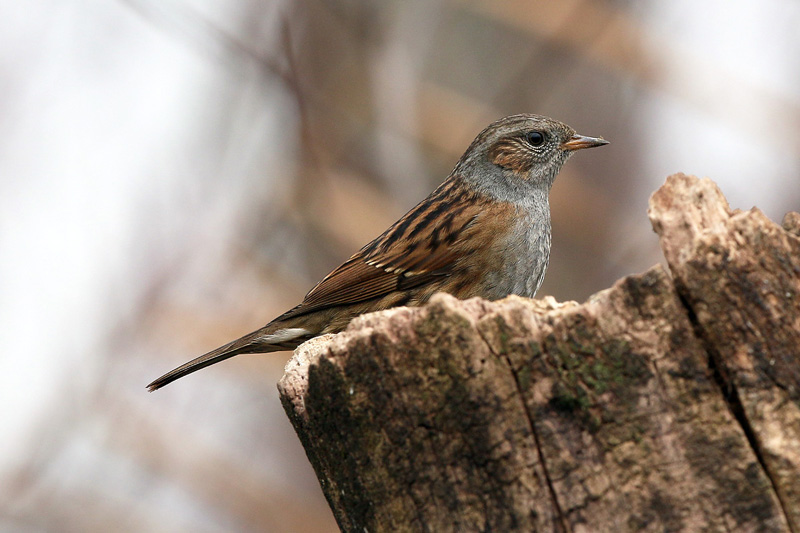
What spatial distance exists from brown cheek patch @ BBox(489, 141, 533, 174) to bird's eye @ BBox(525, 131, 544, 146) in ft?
0.24

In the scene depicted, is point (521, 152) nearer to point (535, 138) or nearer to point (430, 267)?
point (535, 138)

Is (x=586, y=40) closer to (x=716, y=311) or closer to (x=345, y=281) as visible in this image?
(x=345, y=281)

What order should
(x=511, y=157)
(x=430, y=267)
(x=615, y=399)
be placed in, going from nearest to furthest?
(x=615, y=399), (x=430, y=267), (x=511, y=157)

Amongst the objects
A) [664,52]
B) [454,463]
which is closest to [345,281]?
[454,463]

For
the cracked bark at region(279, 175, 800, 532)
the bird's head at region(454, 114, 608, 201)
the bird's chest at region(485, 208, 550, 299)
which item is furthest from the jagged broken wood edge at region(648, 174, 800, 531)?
the bird's head at region(454, 114, 608, 201)

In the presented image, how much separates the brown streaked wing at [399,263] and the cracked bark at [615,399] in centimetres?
235

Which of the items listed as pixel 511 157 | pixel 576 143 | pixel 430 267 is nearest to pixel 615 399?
pixel 430 267

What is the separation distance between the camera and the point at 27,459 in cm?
663

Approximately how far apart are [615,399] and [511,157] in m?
3.41

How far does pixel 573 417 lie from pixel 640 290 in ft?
1.13

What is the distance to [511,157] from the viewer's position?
17.7ft

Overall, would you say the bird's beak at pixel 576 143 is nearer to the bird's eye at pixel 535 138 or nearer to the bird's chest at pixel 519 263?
the bird's eye at pixel 535 138

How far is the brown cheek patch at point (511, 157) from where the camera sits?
537cm

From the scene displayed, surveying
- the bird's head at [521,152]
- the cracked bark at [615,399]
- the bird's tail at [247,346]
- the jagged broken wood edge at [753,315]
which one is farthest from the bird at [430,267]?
the jagged broken wood edge at [753,315]
